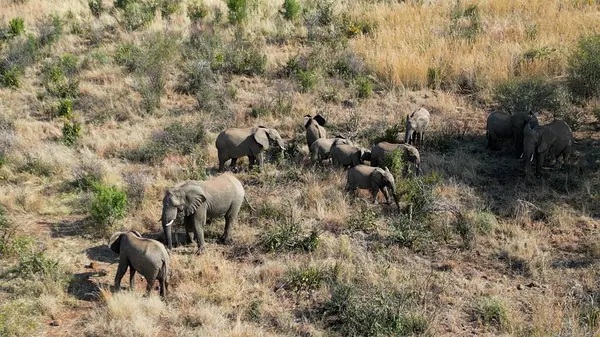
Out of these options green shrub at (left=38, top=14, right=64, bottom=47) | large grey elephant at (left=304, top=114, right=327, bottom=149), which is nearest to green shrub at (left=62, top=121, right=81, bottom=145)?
large grey elephant at (left=304, top=114, right=327, bottom=149)

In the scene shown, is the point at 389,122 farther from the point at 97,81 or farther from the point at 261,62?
the point at 97,81

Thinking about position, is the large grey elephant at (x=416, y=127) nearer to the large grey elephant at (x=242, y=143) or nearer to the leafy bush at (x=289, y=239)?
the large grey elephant at (x=242, y=143)

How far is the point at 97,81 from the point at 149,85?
6.65ft

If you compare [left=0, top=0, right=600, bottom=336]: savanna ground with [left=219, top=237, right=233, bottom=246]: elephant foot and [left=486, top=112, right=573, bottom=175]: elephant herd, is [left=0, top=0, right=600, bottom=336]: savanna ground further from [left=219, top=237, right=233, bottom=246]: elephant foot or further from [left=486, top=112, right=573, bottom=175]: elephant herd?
[left=486, top=112, right=573, bottom=175]: elephant herd

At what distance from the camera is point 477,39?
1750cm

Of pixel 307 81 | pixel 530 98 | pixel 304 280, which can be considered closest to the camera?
pixel 304 280

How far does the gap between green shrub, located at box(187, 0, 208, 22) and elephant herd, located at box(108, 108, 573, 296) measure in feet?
30.6

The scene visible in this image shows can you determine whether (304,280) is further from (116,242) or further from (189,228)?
(116,242)

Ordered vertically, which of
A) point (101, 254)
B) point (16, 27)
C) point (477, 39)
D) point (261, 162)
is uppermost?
point (16, 27)

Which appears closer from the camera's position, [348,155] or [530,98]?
[348,155]

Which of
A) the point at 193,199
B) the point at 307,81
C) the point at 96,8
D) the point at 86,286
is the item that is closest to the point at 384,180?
the point at 193,199

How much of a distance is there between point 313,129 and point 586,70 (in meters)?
7.00

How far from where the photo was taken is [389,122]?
14.1 metres

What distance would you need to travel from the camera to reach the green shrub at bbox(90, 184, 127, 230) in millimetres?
9648
